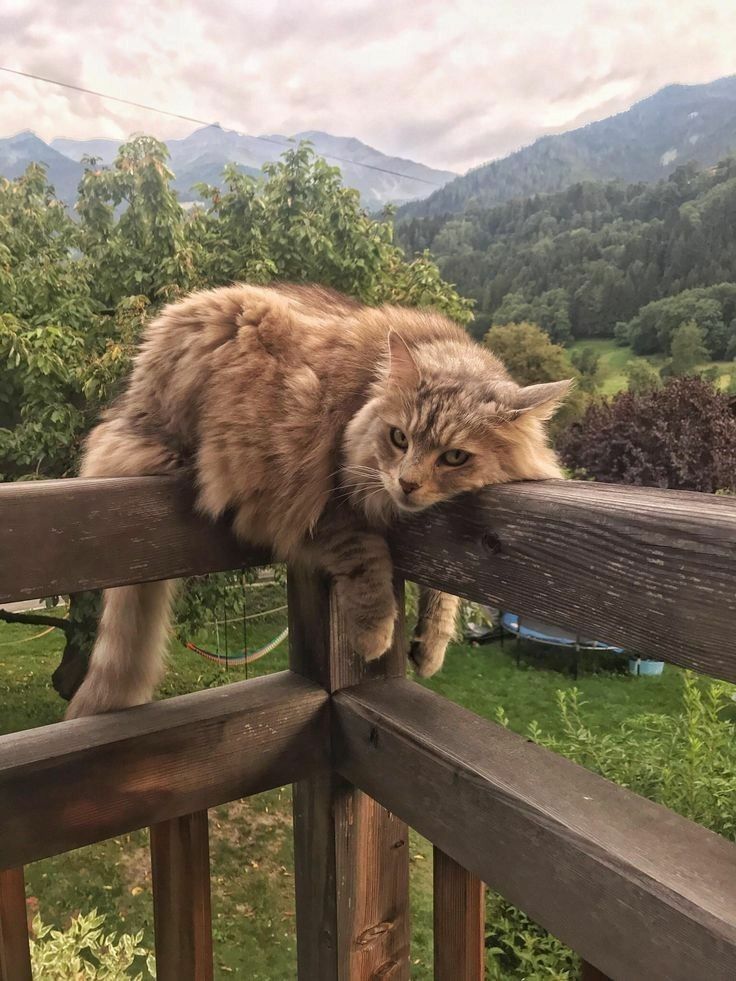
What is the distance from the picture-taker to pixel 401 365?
58.5 inches

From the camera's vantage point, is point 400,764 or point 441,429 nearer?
point 400,764

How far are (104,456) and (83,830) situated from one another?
834 mm

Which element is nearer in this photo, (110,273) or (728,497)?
(728,497)

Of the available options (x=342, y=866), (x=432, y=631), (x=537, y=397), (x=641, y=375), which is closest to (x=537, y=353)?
(x=641, y=375)

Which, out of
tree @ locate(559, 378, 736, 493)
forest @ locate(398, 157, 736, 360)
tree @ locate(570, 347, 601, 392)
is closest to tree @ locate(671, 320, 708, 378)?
forest @ locate(398, 157, 736, 360)

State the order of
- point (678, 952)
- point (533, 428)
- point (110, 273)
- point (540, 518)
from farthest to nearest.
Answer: point (110, 273) < point (533, 428) < point (540, 518) < point (678, 952)

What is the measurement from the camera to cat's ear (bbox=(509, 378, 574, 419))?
142 centimetres

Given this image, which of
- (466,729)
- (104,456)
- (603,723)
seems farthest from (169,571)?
(603,723)

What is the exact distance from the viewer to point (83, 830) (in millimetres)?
962

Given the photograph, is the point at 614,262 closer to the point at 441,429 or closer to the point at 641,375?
the point at 641,375

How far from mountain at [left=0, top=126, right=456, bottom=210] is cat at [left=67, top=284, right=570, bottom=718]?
5.40m

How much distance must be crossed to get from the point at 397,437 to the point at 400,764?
0.72 m

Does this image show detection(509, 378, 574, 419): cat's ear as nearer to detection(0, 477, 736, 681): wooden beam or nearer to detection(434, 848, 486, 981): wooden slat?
detection(0, 477, 736, 681): wooden beam

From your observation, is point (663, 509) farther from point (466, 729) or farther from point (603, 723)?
point (603, 723)
